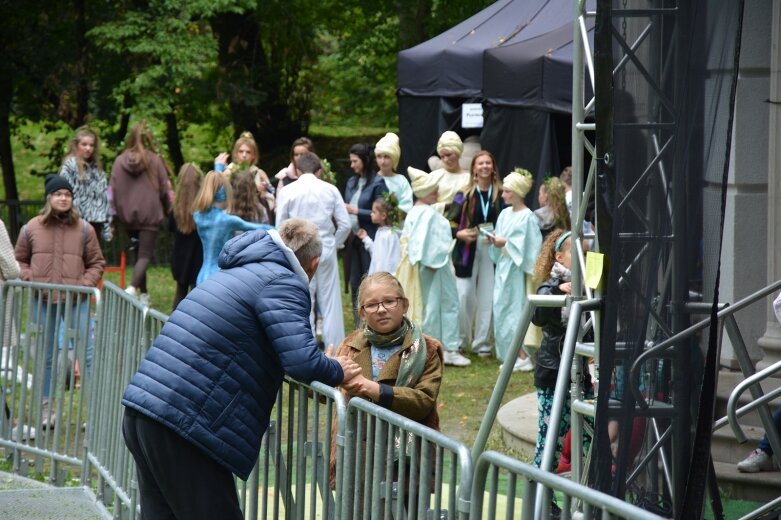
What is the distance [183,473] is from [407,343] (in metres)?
1.08

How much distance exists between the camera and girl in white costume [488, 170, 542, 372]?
38.4 feet

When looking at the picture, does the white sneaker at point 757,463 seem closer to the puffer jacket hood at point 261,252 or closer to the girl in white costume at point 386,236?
the puffer jacket hood at point 261,252

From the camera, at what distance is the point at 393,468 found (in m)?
4.26

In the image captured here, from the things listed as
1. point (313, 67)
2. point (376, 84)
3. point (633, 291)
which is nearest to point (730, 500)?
point (633, 291)

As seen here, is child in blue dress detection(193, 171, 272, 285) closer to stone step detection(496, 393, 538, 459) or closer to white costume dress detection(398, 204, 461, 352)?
white costume dress detection(398, 204, 461, 352)

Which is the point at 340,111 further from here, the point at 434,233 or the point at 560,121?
the point at 434,233

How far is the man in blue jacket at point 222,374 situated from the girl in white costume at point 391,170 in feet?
25.3

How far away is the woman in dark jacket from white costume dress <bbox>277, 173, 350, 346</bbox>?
1028 mm

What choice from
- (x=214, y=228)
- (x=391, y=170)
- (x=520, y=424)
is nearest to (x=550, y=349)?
(x=520, y=424)

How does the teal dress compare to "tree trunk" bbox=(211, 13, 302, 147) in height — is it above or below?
below

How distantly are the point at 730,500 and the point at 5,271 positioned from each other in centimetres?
493

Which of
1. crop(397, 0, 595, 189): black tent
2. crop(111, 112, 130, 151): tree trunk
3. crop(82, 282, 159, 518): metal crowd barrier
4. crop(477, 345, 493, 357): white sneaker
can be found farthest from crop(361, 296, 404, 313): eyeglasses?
crop(111, 112, 130, 151): tree trunk

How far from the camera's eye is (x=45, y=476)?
8180 mm

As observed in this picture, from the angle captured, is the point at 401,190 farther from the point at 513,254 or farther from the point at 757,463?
the point at 757,463
